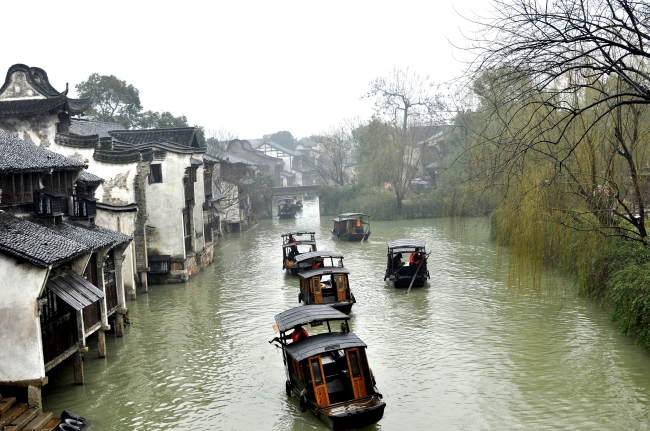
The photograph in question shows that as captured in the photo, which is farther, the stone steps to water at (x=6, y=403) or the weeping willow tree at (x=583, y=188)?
the weeping willow tree at (x=583, y=188)

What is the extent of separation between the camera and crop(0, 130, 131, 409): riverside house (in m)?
12.8

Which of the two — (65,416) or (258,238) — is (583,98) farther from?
(258,238)

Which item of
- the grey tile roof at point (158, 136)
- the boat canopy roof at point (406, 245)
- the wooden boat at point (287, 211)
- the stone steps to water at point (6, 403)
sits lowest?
the stone steps to water at point (6, 403)

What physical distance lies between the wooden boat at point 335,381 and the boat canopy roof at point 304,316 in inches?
27.6

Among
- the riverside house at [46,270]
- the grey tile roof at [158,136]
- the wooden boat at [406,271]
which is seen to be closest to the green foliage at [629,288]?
the wooden boat at [406,271]

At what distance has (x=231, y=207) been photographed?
53.1 m

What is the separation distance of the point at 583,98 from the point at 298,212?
55.0m

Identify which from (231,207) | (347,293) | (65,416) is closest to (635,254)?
(347,293)

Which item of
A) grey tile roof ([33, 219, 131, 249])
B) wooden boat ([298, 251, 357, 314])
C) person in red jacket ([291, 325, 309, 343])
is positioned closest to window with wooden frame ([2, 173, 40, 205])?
grey tile roof ([33, 219, 131, 249])

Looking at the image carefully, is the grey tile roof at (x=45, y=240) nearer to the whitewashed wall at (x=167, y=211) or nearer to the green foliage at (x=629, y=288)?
the whitewashed wall at (x=167, y=211)

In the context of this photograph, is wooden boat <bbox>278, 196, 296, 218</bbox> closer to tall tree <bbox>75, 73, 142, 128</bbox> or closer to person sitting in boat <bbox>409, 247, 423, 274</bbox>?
tall tree <bbox>75, 73, 142, 128</bbox>

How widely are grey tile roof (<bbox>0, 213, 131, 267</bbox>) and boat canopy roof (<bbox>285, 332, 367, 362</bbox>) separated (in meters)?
4.99

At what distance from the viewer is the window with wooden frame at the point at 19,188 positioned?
15352 mm

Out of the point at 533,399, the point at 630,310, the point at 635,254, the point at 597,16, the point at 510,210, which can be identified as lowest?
the point at 533,399
